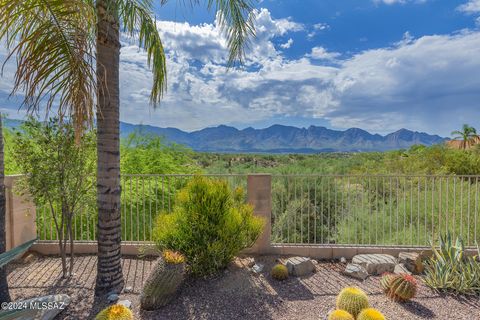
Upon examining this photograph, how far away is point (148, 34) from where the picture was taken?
18.2 feet

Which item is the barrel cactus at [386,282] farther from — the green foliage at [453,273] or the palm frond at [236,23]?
the palm frond at [236,23]

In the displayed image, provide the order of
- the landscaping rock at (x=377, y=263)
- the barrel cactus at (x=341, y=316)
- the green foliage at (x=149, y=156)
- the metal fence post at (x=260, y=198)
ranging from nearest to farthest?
1. the barrel cactus at (x=341, y=316)
2. the landscaping rock at (x=377, y=263)
3. the metal fence post at (x=260, y=198)
4. the green foliage at (x=149, y=156)

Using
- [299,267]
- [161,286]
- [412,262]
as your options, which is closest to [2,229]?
[161,286]

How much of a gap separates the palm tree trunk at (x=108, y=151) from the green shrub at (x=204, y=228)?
2.49 ft

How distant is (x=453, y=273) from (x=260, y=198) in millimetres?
3396

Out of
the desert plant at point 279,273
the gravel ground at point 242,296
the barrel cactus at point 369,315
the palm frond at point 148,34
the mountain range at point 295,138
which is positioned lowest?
the gravel ground at point 242,296

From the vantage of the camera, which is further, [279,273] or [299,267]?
[299,267]

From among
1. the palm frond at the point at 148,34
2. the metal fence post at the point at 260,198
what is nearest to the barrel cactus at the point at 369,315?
the metal fence post at the point at 260,198

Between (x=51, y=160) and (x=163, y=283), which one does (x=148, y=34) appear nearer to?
(x=51, y=160)

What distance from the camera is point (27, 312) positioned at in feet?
6.19

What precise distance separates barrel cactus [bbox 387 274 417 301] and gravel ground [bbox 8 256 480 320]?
10 centimetres

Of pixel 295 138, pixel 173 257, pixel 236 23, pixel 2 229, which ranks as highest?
pixel 295 138

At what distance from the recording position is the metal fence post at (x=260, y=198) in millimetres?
5980

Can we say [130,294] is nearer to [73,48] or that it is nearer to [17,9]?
[73,48]
